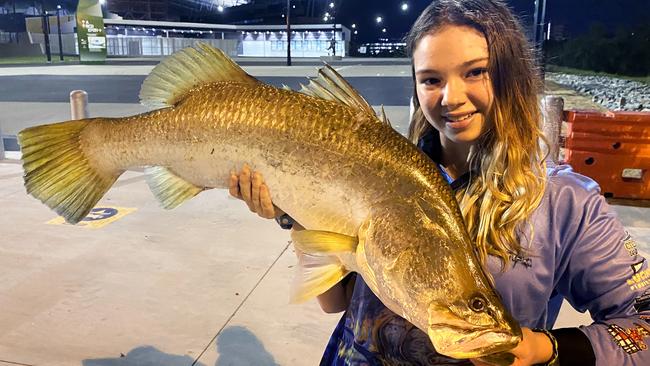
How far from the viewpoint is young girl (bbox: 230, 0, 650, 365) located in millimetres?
1314

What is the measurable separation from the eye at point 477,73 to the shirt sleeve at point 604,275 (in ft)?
1.21

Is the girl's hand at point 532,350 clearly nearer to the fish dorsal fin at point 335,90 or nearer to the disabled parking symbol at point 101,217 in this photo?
the fish dorsal fin at point 335,90

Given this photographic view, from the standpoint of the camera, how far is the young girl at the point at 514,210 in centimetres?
131

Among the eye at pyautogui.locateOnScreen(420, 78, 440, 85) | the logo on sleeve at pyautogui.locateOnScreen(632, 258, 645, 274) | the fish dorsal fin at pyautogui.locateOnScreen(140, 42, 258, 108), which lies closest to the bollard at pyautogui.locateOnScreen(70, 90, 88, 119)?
the fish dorsal fin at pyautogui.locateOnScreen(140, 42, 258, 108)

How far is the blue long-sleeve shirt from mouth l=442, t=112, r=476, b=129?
0.27 m

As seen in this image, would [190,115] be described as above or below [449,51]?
below

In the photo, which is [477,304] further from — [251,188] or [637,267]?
[251,188]

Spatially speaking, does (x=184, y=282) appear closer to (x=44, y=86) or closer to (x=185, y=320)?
(x=185, y=320)

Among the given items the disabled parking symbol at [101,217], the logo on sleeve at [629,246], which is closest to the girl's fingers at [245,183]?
the logo on sleeve at [629,246]

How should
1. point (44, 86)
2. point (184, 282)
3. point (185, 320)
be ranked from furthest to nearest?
point (44, 86)
point (184, 282)
point (185, 320)

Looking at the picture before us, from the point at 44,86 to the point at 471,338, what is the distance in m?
19.8

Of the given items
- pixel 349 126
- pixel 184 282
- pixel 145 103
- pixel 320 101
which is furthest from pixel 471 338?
pixel 184 282

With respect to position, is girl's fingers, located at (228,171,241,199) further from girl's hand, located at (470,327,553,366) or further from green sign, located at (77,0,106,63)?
green sign, located at (77,0,106,63)

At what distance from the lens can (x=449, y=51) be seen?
1.37 metres
